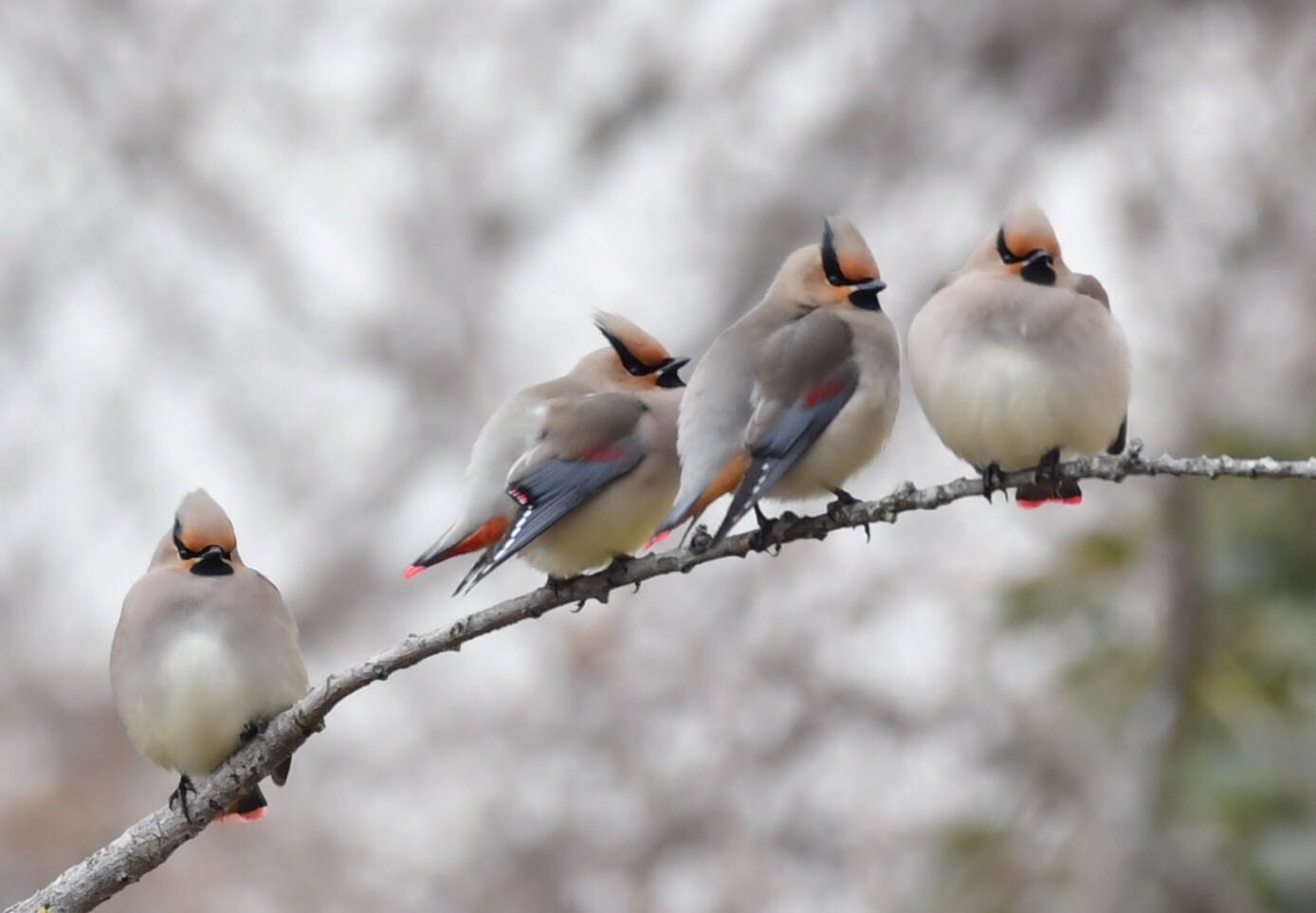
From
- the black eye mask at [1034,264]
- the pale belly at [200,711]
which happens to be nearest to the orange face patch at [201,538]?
the pale belly at [200,711]

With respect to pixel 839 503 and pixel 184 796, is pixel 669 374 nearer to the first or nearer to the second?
pixel 839 503

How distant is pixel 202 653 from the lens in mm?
3762

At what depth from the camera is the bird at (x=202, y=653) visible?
3.68 m

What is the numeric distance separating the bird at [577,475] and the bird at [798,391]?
0.59 ft

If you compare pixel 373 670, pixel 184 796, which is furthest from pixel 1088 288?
pixel 184 796

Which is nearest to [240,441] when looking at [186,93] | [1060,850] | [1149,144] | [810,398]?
[186,93]

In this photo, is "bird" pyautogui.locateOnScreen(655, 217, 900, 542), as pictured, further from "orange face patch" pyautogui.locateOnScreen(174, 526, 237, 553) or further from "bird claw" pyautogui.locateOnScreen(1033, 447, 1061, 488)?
"orange face patch" pyautogui.locateOnScreen(174, 526, 237, 553)

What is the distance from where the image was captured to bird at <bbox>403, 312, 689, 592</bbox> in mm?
3982

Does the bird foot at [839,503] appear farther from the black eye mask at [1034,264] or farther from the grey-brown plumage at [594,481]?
the black eye mask at [1034,264]

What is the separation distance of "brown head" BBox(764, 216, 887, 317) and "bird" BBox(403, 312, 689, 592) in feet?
1.00

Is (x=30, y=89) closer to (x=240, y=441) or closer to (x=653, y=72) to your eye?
(x=240, y=441)

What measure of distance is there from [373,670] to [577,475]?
109 centimetres

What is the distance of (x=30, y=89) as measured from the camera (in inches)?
619

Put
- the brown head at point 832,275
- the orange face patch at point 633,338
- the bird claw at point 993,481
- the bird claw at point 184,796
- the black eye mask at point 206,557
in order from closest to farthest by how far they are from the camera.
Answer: the bird claw at point 184,796 < the bird claw at point 993,481 < the black eye mask at point 206,557 < the brown head at point 832,275 < the orange face patch at point 633,338
